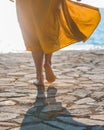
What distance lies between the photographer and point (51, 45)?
5105 mm

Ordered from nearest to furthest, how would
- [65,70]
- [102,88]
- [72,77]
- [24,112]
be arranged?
[24,112] → [102,88] → [72,77] → [65,70]

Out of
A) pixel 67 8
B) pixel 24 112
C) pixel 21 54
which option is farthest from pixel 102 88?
pixel 21 54

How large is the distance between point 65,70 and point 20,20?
2.49m

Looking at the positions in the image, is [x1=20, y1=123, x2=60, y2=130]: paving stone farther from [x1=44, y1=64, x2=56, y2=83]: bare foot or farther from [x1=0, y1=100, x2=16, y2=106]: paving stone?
[x1=44, y1=64, x2=56, y2=83]: bare foot

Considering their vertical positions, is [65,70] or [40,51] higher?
[40,51]

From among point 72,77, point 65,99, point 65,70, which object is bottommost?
point 65,70

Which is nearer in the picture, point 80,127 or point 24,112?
point 80,127

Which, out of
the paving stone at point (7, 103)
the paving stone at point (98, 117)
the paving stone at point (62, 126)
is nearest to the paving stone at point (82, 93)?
the paving stone at point (7, 103)

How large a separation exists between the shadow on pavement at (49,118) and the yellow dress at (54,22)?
0.77 meters

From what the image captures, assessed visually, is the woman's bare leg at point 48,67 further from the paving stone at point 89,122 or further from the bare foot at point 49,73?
the paving stone at point 89,122

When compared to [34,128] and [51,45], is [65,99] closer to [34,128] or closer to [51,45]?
[51,45]

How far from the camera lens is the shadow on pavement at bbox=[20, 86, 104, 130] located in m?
3.71

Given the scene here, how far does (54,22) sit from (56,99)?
0.98 metres

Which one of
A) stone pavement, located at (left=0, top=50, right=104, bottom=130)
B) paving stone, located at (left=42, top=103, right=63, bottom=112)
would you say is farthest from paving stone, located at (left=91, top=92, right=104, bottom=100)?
paving stone, located at (left=42, top=103, right=63, bottom=112)
